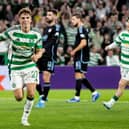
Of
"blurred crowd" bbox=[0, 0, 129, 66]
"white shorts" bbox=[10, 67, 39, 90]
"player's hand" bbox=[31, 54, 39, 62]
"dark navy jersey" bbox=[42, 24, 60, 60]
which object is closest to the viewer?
"player's hand" bbox=[31, 54, 39, 62]

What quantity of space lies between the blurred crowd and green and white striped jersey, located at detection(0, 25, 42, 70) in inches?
426

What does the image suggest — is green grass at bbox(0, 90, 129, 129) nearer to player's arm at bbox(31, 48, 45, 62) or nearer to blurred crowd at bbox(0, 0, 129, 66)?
player's arm at bbox(31, 48, 45, 62)

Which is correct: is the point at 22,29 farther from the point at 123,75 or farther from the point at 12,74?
the point at 123,75

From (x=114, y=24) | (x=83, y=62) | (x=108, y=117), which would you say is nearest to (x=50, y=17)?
(x=83, y=62)

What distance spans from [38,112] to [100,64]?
991 cm

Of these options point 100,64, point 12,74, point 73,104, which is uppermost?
point 12,74

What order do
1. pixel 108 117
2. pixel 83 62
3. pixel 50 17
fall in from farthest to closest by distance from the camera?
pixel 83 62 < pixel 50 17 < pixel 108 117

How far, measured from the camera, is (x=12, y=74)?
11977mm

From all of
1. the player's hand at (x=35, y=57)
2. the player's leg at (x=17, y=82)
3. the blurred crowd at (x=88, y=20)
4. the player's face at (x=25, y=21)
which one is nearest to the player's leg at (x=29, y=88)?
the player's leg at (x=17, y=82)

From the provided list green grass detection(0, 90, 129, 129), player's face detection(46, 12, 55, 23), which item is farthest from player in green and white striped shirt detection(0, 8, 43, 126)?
player's face detection(46, 12, 55, 23)

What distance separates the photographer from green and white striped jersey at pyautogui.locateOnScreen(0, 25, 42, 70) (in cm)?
1183

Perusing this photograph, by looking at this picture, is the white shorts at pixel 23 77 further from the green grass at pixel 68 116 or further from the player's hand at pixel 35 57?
the green grass at pixel 68 116

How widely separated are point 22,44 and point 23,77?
606mm

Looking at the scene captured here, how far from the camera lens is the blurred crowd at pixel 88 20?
23469 millimetres
